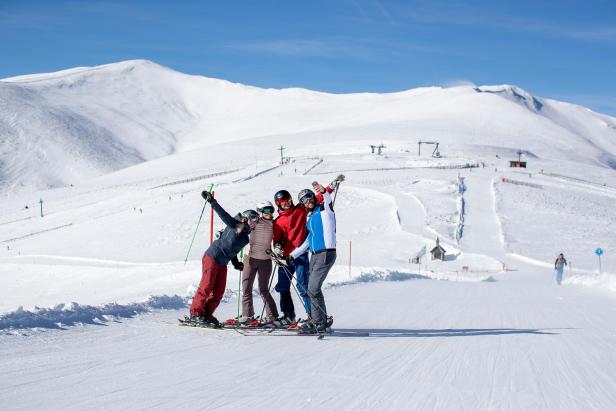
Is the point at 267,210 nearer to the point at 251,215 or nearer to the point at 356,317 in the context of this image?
the point at 251,215

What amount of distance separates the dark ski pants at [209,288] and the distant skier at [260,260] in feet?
2.04

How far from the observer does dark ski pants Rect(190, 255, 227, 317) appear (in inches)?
359

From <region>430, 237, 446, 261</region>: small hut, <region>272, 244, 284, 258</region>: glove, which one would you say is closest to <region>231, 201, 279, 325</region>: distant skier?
<region>272, 244, 284, 258</region>: glove

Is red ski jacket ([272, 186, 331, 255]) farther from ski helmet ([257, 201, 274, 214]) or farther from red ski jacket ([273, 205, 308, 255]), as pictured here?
ski helmet ([257, 201, 274, 214])

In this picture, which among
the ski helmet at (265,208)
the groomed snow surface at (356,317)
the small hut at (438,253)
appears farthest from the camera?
the small hut at (438,253)

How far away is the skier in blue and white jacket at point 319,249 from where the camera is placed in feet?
30.1

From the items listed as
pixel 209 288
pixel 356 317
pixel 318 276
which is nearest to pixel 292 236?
pixel 318 276

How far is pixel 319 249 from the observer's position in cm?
918

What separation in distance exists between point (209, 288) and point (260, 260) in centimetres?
93

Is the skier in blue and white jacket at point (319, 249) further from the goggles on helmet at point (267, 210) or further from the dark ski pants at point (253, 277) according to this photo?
the dark ski pants at point (253, 277)

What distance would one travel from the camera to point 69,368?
21.2ft

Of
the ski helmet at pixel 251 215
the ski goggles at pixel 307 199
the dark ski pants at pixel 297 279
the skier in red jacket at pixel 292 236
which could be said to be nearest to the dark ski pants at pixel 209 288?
the ski helmet at pixel 251 215

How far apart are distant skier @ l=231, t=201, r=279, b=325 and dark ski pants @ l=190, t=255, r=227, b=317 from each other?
62 centimetres

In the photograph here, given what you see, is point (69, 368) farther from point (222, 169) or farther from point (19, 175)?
point (19, 175)
